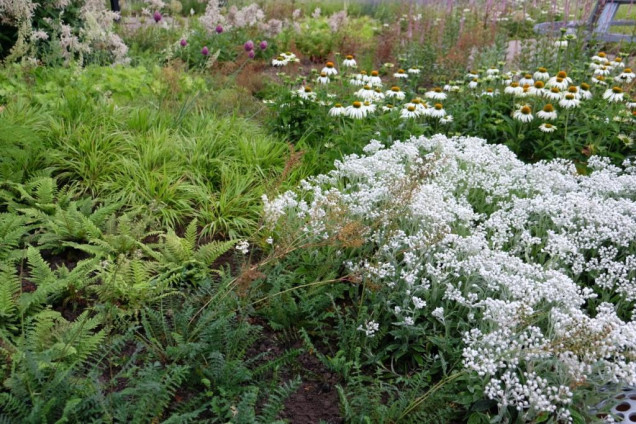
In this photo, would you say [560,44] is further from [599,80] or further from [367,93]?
[367,93]

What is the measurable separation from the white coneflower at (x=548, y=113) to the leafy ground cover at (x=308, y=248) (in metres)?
0.03

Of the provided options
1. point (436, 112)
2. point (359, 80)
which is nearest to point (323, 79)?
point (359, 80)

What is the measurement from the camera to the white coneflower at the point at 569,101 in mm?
5055

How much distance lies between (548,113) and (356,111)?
1.67 metres

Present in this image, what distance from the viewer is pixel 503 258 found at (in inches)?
122

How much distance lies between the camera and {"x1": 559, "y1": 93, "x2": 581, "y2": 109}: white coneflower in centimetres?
505

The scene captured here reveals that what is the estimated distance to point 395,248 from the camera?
3316mm

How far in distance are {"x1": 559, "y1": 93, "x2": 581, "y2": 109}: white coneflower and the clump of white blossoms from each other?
69cm

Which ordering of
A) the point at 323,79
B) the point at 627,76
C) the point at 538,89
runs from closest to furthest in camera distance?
1. the point at 538,89
2. the point at 627,76
3. the point at 323,79

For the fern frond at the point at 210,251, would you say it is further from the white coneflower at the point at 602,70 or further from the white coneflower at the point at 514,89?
the white coneflower at the point at 602,70

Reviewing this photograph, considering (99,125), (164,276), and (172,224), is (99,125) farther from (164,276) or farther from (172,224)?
(164,276)

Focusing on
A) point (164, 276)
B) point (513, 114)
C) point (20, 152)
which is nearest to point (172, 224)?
point (164, 276)

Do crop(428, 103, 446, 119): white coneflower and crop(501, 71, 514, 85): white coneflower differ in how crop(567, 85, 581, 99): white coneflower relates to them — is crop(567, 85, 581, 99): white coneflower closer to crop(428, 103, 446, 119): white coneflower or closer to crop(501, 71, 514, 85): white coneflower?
crop(501, 71, 514, 85): white coneflower

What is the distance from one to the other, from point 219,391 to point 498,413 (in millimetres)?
1261
